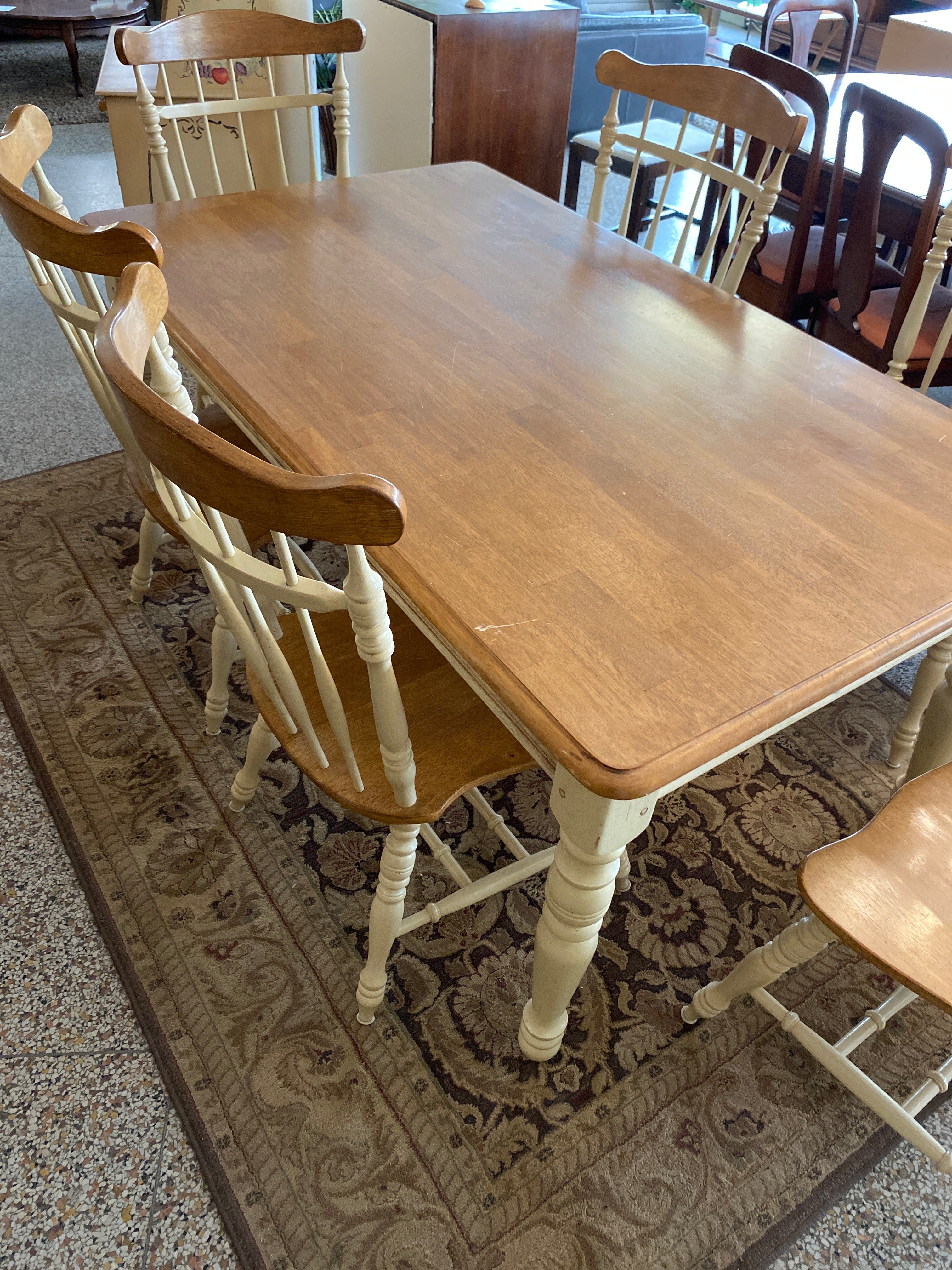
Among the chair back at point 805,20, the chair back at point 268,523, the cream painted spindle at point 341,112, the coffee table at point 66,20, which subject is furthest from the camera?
the coffee table at point 66,20

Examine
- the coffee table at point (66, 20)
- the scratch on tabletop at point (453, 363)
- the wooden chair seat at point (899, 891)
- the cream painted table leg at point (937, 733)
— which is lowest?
the cream painted table leg at point (937, 733)

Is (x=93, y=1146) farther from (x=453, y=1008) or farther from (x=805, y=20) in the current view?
(x=805, y=20)

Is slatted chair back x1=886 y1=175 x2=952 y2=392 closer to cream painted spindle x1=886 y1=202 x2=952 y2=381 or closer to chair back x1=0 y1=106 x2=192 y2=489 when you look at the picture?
cream painted spindle x1=886 y1=202 x2=952 y2=381

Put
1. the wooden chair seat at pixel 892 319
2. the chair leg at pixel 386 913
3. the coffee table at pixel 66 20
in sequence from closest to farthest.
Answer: the chair leg at pixel 386 913 → the wooden chair seat at pixel 892 319 → the coffee table at pixel 66 20

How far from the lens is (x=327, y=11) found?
348cm

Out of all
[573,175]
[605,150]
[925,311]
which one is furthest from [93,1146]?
[573,175]

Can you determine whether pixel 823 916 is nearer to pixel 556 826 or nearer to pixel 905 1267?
pixel 905 1267

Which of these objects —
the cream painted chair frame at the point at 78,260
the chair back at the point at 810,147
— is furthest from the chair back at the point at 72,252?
the chair back at the point at 810,147

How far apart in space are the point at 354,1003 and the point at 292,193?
1.57m

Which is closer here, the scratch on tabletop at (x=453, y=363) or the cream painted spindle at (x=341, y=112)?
the scratch on tabletop at (x=453, y=363)

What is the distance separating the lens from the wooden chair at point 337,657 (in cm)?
79

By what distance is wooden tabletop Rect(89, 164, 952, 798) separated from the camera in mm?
903

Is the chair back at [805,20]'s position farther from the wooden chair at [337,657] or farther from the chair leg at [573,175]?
the wooden chair at [337,657]

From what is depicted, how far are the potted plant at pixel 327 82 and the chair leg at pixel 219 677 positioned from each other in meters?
2.38
